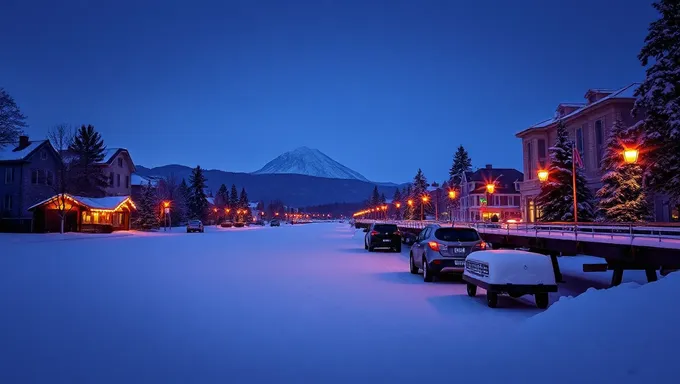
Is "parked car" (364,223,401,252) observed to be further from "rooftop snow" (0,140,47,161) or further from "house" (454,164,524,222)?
"house" (454,164,524,222)

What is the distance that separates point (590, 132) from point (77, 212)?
51003 mm

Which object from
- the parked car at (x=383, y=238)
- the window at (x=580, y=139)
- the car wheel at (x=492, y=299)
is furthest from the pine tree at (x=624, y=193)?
the car wheel at (x=492, y=299)

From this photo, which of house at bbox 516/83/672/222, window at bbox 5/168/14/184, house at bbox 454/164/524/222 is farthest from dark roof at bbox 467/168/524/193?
window at bbox 5/168/14/184

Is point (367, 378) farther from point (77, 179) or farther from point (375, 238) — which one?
point (77, 179)

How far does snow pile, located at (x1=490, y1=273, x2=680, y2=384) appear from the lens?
5.41 meters

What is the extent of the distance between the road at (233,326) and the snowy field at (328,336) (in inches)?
0.9

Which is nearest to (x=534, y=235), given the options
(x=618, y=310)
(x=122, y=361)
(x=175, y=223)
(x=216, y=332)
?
(x=618, y=310)

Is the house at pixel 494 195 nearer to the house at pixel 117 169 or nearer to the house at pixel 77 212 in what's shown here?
the house at pixel 77 212

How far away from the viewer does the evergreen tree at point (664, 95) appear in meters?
22.7

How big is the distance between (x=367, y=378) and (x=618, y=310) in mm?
3596

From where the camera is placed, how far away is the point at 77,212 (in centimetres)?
5528

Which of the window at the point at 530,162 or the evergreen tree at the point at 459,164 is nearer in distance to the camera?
the window at the point at 530,162

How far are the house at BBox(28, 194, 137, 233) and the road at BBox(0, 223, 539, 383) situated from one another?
137ft

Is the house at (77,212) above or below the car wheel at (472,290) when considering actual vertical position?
above
